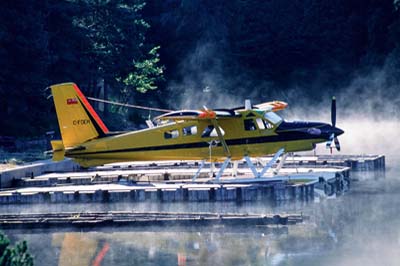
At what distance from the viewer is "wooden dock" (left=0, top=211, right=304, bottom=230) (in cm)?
3014

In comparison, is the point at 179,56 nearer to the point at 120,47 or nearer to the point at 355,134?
the point at 120,47

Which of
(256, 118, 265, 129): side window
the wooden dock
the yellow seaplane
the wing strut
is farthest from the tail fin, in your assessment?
the wooden dock

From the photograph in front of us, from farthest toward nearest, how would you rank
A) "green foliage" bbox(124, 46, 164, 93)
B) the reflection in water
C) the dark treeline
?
1. the dark treeline
2. "green foliage" bbox(124, 46, 164, 93)
3. the reflection in water

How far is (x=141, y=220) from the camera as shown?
101ft

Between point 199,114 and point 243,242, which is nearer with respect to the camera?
point 243,242

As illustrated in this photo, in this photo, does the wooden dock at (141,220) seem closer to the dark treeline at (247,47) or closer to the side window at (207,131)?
the side window at (207,131)

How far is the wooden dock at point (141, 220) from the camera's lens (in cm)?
3014

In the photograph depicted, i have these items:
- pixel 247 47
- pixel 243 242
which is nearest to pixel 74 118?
pixel 243 242

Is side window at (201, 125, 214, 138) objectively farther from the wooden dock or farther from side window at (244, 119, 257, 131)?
the wooden dock

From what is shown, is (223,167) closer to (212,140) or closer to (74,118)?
(212,140)

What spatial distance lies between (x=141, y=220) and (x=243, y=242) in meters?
3.60

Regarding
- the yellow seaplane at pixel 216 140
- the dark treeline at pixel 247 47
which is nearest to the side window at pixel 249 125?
the yellow seaplane at pixel 216 140

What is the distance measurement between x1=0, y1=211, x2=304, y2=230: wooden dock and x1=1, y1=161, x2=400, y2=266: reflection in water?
0.30 meters

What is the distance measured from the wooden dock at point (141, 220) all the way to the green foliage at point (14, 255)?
984 centimetres
